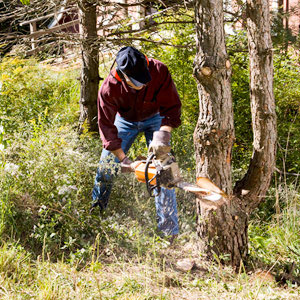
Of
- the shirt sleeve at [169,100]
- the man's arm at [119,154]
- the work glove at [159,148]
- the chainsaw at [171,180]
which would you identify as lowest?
the chainsaw at [171,180]

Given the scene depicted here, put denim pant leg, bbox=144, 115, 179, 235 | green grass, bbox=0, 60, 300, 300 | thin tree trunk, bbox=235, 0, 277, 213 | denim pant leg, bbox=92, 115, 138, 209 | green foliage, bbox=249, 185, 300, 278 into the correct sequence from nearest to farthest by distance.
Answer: green grass, bbox=0, 60, 300, 300
thin tree trunk, bbox=235, 0, 277, 213
green foliage, bbox=249, 185, 300, 278
denim pant leg, bbox=144, 115, 179, 235
denim pant leg, bbox=92, 115, 138, 209

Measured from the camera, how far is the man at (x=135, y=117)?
136 inches

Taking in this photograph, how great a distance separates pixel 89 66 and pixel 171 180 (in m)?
2.63

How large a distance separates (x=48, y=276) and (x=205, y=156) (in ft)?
5.00

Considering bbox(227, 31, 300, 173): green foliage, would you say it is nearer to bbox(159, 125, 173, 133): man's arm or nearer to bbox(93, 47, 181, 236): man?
bbox(93, 47, 181, 236): man

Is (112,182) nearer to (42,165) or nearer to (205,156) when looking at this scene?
(42,165)

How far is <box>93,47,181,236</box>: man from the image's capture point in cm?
346

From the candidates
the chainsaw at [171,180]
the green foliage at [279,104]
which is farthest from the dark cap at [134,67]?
the green foliage at [279,104]

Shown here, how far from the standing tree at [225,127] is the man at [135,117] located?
0.49 metres

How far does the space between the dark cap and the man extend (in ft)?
0.23

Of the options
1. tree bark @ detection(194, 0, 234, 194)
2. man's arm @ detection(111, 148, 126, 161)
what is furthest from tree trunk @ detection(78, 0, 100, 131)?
tree bark @ detection(194, 0, 234, 194)

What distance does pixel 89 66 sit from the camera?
4902 mm

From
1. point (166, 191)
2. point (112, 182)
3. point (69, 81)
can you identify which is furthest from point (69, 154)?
point (69, 81)

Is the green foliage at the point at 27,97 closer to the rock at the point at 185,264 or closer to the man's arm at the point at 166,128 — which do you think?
the man's arm at the point at 166,128
